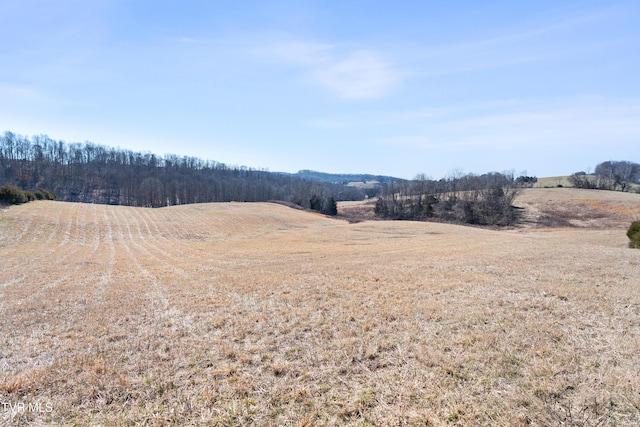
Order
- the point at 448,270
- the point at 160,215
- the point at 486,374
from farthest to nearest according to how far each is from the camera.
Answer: the point at 160,215 → the point at 448,270 → the point at 486,374

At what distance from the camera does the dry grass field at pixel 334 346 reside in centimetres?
414

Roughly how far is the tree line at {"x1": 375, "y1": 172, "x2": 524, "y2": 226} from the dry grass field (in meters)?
60.0

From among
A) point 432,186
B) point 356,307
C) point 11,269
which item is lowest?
point 11,269

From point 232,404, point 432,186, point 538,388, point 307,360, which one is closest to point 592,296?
point 538,388

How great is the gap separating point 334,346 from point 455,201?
78.5 m

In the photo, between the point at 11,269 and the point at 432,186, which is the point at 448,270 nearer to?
the point at 11,269

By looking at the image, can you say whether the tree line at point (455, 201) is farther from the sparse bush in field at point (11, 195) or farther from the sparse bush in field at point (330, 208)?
the sparse bush in field at point (11, 195)

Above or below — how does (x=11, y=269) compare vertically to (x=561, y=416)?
below

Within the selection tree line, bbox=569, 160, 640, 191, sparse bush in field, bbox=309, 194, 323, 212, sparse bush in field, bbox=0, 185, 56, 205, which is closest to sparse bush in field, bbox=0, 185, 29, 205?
sparse bush in field, bbox=0, 185, 56, 205

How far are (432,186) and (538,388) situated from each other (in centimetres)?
9618

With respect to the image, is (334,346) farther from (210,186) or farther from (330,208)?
(210,186)

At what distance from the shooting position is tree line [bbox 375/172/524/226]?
6875cm

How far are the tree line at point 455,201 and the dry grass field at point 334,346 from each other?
60020 mm

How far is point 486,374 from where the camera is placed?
4.81 metres
